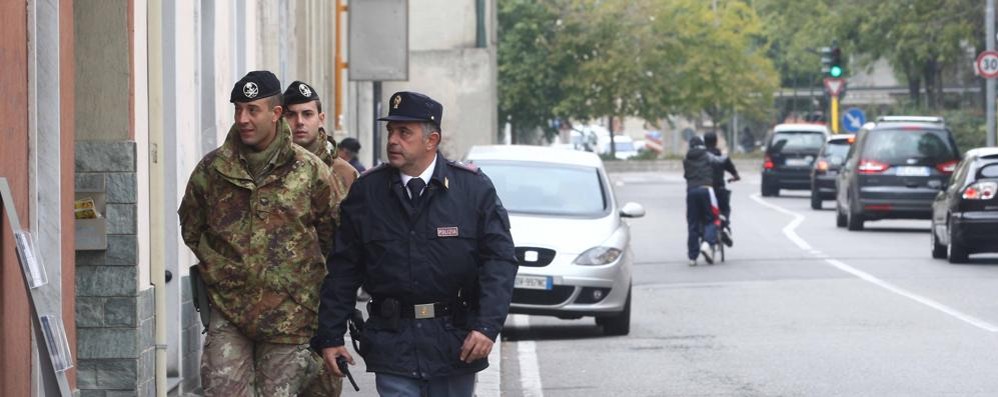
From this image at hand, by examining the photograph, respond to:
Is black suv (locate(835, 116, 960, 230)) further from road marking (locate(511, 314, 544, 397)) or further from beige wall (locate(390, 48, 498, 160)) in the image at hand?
road marking (locate(511, 314, 544, 397))

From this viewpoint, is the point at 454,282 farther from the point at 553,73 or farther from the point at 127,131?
the point at 553,73

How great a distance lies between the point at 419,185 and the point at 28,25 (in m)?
1.69

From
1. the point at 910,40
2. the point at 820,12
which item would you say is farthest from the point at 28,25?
the point at 820,12

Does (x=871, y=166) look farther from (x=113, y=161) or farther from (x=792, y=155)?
(x=113, y=161)

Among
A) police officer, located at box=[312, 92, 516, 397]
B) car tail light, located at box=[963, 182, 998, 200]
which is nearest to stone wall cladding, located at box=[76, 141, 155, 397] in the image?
police officer, located at box=[312, 92, 516, 397]

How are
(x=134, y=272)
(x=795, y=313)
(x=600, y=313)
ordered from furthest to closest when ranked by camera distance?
(x=795, y=313)
(x=600, y=313)
(x=134, y=272)

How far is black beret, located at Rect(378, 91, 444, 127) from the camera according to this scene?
6.82m

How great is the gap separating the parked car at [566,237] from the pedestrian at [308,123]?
647 centimetres

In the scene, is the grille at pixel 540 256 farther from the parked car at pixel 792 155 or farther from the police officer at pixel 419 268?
the parked car at pixel 792 155

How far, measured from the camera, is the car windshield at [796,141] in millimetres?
45812

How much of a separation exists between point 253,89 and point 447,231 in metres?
1.14

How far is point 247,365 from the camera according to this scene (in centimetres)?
755

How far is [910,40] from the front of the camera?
2053 inches

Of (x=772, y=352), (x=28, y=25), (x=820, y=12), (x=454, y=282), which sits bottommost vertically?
(x=772, y=352)
